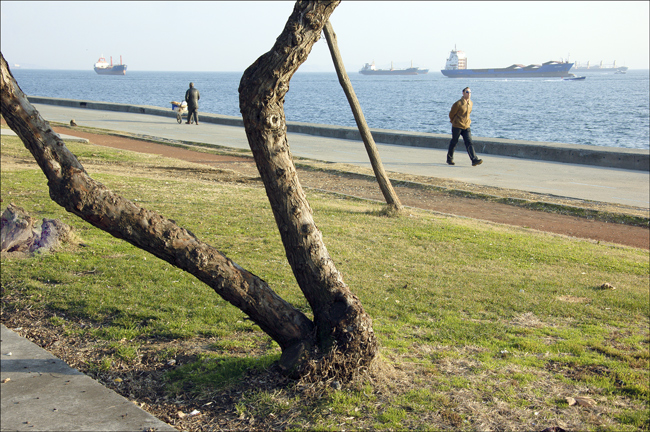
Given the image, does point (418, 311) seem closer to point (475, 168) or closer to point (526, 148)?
point (475, 168)

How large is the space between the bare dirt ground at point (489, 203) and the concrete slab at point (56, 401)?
796cm

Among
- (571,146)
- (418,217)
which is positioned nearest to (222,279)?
(418,217)

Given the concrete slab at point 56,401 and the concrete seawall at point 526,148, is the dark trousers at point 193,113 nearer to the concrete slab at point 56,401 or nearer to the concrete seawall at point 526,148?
the concrete seawall at point 526,148

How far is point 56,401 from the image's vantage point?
12.7 feet

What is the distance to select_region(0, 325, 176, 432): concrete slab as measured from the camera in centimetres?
358

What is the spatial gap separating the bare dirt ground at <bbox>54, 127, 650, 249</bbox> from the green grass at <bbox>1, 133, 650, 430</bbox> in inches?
40.8

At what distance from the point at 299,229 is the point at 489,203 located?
8.88m

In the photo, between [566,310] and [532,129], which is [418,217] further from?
[532,129]

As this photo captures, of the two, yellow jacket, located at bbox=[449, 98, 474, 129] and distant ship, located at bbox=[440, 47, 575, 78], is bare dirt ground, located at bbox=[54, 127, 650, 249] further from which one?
distant ship, located at bbox=[440, 47, 575, 78]

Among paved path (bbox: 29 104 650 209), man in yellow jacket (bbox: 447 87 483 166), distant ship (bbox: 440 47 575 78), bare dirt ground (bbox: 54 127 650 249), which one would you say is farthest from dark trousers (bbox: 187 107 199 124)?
distant ship (bbox: 440 47 575 78)

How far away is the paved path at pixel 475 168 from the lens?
1352cm

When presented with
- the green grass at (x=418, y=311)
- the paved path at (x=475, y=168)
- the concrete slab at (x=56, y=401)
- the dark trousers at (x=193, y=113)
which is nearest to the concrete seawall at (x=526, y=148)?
the paved path at (x=475, y=168)

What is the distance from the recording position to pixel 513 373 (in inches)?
172

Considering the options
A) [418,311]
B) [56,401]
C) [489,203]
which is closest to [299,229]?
[56,401]
